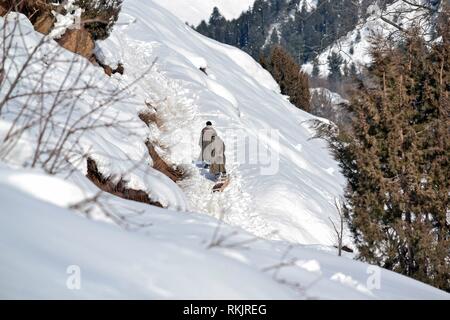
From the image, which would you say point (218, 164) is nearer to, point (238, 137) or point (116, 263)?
point (238, 137)

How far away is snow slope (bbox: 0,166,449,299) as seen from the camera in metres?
1.96

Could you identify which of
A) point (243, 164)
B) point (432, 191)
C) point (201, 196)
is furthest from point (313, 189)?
point (432, 191)

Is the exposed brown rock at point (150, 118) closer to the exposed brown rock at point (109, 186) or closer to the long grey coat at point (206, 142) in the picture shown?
Result: the long grey coat at point (206, 142)

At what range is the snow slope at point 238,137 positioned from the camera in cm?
1619

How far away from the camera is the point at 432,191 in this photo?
10148 mm

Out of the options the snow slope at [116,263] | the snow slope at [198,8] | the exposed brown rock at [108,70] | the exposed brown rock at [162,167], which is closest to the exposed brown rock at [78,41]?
→ the exposed brown rock at [108,70]

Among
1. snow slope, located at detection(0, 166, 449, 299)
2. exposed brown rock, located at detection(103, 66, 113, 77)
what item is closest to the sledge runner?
exposed brown rock, located at detection(103, 66, 113, 77)

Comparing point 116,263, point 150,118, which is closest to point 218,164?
point 150,118

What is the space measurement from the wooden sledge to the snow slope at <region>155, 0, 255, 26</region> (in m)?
139

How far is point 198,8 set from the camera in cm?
16125
